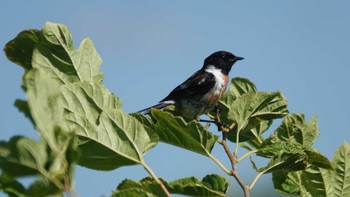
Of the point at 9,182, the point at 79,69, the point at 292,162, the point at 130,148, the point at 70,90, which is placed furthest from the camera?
the point at 292,162

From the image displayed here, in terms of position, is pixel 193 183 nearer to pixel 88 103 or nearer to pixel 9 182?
pixel 88 103

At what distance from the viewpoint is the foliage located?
7.86 feet

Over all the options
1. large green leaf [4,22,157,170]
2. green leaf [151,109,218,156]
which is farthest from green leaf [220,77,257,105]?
large green leaf [4,22,157,170]

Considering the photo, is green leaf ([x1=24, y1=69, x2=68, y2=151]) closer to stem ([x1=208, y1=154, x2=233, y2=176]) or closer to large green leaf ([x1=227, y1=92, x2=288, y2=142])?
stem ([x1=208, y1=154, x2=233, y2=176])

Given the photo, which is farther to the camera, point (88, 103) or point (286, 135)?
point (286, 135)

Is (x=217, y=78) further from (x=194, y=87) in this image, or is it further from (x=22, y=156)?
(x=22, y=156)

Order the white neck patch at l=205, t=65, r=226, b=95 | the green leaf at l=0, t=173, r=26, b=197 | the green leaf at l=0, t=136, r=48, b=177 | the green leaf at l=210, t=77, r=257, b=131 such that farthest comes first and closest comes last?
the white neck patch at l=205, t=65, r=226, b=95 → the green leaf at l=210, t=77, r=257, b=131 → the green leaf at l=0, t=173, r=26, b=197 → the green leaf at l=0, t=136, r=48, b=177

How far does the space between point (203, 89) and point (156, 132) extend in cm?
480

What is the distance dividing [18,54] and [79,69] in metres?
0.31

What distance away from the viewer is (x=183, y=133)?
9.43 ft

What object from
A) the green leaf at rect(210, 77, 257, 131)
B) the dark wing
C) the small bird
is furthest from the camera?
the dark wing

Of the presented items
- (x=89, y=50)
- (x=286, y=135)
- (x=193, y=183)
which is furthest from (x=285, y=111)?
(x=89, y=50)

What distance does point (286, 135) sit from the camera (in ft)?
11.2

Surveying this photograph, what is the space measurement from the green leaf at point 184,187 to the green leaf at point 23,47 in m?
0.76
